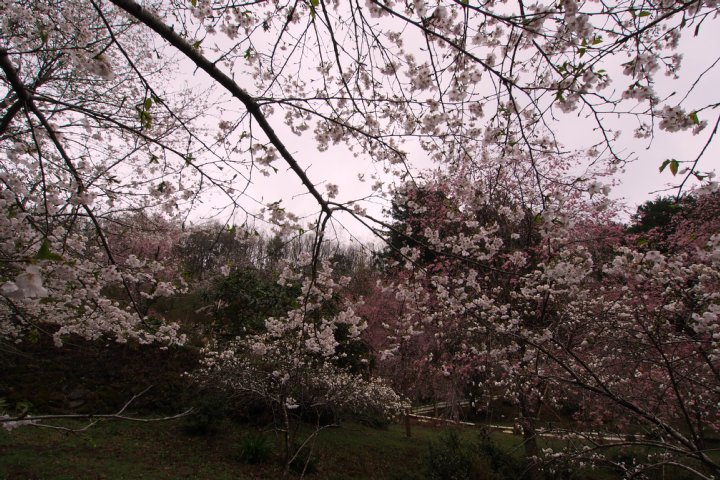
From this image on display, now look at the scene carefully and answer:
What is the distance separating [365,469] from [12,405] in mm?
7517

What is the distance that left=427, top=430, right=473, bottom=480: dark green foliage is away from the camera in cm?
629

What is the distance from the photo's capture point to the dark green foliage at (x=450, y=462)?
20.6 feet

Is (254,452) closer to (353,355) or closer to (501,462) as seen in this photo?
(353,355)

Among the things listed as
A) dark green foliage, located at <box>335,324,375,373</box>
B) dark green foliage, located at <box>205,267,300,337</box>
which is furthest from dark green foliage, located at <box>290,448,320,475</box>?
dark green foliage, located at <box>205,267,300,337</box>

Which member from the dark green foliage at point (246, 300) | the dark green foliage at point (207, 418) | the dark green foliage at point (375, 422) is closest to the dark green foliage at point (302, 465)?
the dark green foliage at point (207, 418)

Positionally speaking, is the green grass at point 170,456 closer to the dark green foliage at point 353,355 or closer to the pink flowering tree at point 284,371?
the pink flowering tree at point 284,371

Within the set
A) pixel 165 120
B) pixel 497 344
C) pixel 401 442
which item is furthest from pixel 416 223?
pixel 165 120

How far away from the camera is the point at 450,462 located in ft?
21.1

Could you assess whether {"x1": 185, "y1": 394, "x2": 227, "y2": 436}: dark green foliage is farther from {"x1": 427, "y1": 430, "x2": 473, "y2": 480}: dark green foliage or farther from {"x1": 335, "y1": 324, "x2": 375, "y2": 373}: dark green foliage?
{"x1": 427, "y1": 430, "x2": 473, "y2": 480}: dark green foliage

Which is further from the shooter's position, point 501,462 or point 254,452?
point 501,462

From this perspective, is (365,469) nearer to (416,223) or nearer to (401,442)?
(401,442)

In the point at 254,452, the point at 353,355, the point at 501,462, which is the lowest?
the point at 254,452

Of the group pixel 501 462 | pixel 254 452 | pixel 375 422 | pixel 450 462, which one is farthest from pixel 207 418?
pixel 501 462

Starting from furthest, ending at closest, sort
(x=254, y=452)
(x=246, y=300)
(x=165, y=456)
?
(x=246, y=300) → (x=254, y=452) → (x=165, y=456)
